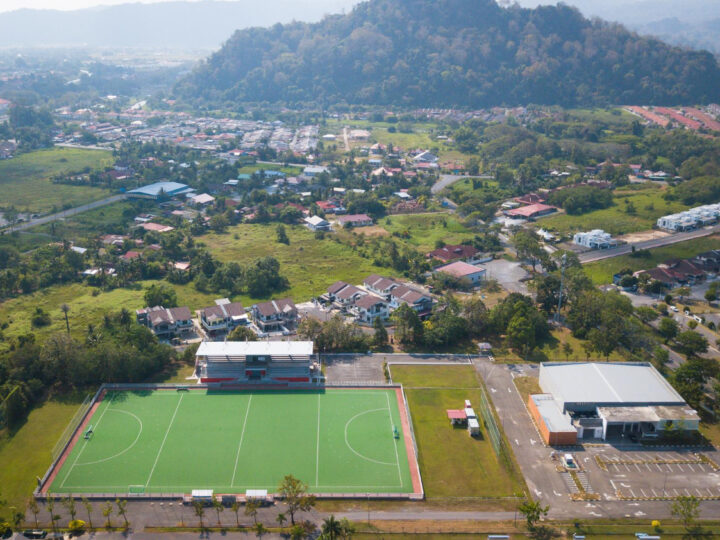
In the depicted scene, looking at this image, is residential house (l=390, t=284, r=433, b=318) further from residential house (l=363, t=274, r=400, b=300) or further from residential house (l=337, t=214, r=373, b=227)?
residential house (l=337, t=214, r=373, b=227)

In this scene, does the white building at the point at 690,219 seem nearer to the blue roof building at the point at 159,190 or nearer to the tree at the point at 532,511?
the tree at the point at 532,511

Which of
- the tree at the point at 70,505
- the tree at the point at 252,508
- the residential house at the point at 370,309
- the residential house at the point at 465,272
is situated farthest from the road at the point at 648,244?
the tree at the point at 70,505

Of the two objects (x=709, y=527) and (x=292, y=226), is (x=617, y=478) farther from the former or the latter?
(x=292, y=226)

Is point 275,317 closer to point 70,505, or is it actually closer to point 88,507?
point 88,507

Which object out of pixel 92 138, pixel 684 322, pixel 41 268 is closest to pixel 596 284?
pixel 684 322

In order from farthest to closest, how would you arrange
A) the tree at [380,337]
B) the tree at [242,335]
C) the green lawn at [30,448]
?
the tree at [380,337]
the tree at [242,335]
the green lawn at [30,448]

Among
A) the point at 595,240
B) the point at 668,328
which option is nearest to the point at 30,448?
the point at 668,328
